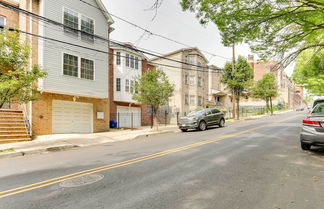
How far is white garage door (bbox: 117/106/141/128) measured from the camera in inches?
899

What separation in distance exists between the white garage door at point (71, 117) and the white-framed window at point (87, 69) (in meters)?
2.40

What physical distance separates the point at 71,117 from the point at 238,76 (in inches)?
837

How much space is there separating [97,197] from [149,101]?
1344 cm

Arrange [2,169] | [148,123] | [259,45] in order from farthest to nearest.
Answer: [148,123] < [259,45] < [2,169]

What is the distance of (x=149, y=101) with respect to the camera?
17062 mm

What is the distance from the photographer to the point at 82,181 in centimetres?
470

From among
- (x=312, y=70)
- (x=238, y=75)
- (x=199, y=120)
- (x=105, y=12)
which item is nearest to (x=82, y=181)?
(x=199, y=120)

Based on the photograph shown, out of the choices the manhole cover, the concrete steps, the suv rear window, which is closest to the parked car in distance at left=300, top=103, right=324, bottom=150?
the suv rear window

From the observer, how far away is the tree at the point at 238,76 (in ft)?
88.9

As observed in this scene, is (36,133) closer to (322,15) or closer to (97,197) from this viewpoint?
(97,197)

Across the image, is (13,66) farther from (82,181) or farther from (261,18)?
(261,18)

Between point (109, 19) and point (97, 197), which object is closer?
point (97, 197)

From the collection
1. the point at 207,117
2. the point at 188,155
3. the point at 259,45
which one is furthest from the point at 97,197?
the point at 207,117

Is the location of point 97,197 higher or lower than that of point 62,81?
lower
